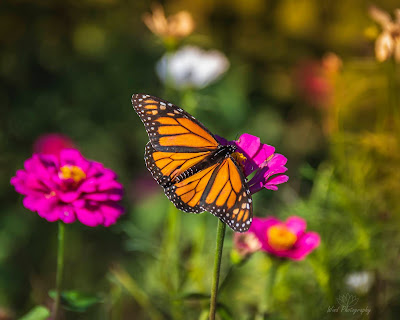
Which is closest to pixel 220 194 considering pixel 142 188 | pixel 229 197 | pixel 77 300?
pixel 229 197

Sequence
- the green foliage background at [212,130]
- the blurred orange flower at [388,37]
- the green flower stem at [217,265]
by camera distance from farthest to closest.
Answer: the green foliage background at [212,130] → the blurred orange flower at [388,37] → the green flower stem at [217,265]

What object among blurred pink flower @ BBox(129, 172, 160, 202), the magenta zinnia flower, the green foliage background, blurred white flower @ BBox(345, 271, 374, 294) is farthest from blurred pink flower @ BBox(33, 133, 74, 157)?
blurred white flower @ BBox(345, 271, 374, 294)

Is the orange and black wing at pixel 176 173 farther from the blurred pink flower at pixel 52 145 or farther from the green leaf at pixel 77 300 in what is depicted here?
the blurred pink flower at pixel 52 145

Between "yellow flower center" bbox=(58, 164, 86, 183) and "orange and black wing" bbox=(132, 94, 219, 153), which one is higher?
"orange and black wing" bbox=(132, 94, 219, 153)

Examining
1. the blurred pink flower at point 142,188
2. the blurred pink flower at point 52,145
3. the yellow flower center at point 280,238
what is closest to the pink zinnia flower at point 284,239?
the yellow flower center at point 280,238

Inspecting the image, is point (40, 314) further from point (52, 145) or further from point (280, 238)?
point (52, 145)

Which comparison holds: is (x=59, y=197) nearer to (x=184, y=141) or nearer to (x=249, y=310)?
(x=184, y=141)

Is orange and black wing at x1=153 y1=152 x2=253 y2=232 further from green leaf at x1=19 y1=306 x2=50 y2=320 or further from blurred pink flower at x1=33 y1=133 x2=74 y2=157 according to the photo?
blurred pink flower at x1=33 y1=133 x2=74 y2=157
